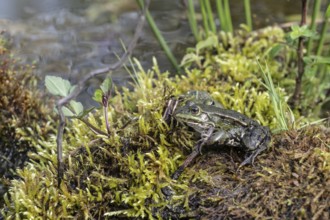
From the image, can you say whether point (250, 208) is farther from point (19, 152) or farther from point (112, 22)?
point (112, 22)

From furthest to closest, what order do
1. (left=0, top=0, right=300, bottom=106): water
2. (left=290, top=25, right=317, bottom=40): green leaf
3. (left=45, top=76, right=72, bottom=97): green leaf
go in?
(left=0, top=0, right=300, bottom=106): water → (left=290, top=25, right=317, bottom=40): green leaf → (left=45, top=76, right=72, bottom=97): green leaf

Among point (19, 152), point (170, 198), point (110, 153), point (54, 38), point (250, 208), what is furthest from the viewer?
point (54, 38)

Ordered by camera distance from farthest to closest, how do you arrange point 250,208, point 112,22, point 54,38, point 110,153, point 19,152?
point 112,22 < point 54,38 < point 19,152 < point 110,153 < point 250,208

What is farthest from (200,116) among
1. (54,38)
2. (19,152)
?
(54,38)

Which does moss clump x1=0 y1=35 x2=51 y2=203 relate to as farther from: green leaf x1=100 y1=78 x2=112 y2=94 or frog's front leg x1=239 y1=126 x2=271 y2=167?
frog's front leg x1=239 y1=126 x2=271 y2=167

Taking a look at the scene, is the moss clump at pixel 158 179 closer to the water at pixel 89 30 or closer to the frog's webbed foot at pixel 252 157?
the frog's webbed foot at pixel 252 157

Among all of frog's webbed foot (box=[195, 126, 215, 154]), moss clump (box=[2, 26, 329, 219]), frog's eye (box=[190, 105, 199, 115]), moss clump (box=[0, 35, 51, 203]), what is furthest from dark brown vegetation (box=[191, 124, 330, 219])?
moss clump (box=[0, 35, 51, 203])
